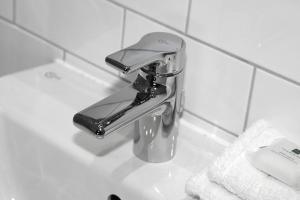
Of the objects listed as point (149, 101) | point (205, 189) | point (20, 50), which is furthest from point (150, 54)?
point (20, 50)

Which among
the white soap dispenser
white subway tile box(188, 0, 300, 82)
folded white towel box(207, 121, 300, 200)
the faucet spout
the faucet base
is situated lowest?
the faucet base

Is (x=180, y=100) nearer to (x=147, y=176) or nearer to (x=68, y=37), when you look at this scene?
(x=147, y=176)

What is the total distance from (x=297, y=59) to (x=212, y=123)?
0.53 ft

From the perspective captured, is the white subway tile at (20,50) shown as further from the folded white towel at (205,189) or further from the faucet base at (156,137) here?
the folded white towel at (205,189)

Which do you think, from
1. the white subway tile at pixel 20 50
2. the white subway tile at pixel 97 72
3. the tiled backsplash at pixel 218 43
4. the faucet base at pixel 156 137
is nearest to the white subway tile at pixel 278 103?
the tiled backsplash at pixel 218 43

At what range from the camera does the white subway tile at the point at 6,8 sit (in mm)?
992

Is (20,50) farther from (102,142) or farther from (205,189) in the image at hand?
(205,189)

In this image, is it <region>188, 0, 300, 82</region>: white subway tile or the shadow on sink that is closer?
<region>188, 0, 300, 82</region>: white subway tile

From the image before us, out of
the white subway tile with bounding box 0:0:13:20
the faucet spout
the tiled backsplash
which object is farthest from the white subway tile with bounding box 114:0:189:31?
the white subway tile with bounding box 0:0:13:20

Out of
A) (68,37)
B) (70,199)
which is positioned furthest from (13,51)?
(70,199)

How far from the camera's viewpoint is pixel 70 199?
0.80m

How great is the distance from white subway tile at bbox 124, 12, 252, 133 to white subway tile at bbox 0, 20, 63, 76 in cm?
21

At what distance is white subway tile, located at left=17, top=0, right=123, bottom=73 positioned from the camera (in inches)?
33.8

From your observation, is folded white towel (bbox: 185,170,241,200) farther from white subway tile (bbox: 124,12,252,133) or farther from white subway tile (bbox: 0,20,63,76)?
white subway tile (bbox: 0,20,63,76)
